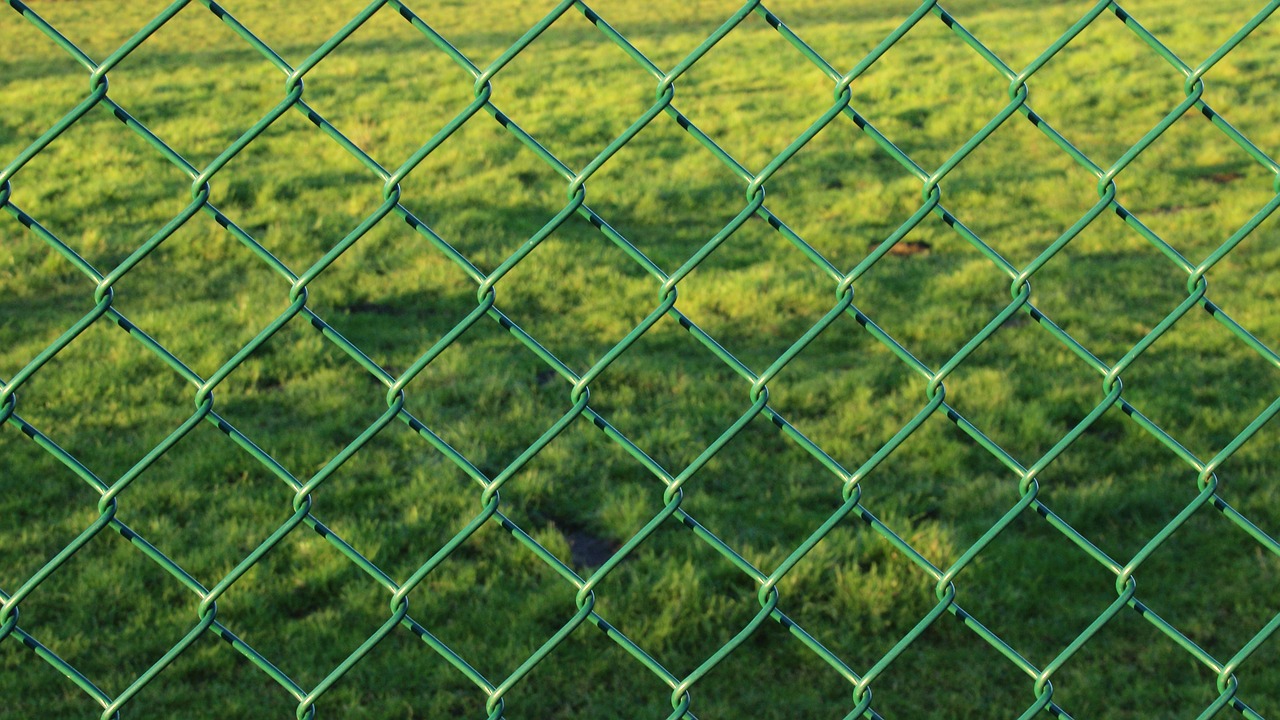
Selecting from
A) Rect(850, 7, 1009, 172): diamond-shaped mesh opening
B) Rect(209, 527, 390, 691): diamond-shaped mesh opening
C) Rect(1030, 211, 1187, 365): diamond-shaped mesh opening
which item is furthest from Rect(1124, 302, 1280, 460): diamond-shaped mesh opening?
Rect(850, 7, 1009, 172): diamond-shaped mesh opening

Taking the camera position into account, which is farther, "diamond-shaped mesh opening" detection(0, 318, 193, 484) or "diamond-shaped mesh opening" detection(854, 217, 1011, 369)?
"diamond-shaped mesh opening" detection(854, 217, 1011, 369)

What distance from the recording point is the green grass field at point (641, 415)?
311cm

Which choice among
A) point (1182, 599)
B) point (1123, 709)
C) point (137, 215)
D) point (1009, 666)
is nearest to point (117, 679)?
point (1009, 666)

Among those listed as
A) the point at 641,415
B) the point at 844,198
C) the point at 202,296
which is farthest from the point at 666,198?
the point at 641,415

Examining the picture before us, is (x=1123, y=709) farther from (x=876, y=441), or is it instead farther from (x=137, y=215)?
(x=137, y=215)

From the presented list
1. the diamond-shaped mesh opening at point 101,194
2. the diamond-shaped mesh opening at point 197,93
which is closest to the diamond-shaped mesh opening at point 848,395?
the diamond-shaped mesh opening at point 101,194

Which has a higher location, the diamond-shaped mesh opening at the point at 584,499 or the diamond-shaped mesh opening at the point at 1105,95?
the diamond-shaped mesh opening at the point at 1105,95

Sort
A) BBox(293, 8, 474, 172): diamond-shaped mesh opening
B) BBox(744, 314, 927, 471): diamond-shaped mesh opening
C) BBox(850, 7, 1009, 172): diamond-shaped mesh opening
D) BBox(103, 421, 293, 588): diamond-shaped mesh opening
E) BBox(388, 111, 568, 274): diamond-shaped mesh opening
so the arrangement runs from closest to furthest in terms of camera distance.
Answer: BBox(103, 421, 293, 588): diamond-shaped mesh opening < BBox(744, 314, 927, 471): diamond-shaped mesh opening < BBox(388, 111, 568, 274): diamond-shaped mesh opening < BBox(293, 8, 474, 172): diamond-shaped mesh opening < BBox(850, 7, 1009, 172): diamond-shaped mesh opening

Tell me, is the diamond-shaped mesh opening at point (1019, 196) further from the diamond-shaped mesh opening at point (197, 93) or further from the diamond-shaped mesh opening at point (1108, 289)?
the diamond-shaped mesh opening at point (197, 93)

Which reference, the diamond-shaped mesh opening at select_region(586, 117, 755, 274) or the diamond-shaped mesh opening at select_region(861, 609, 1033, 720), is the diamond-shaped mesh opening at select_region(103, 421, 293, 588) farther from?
the diamond-shaped mesh opening at select_region(586, 117, 755, 274)

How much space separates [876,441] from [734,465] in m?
0.55

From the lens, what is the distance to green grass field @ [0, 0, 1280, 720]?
311 centimetres

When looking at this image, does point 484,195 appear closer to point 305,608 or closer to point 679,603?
point 305,608

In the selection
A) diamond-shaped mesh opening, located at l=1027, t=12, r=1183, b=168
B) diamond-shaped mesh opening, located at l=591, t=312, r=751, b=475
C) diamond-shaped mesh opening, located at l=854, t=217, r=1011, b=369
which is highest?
diamond-shaped mesh opening, located at l=1027, t=12, r=1183, b=168
